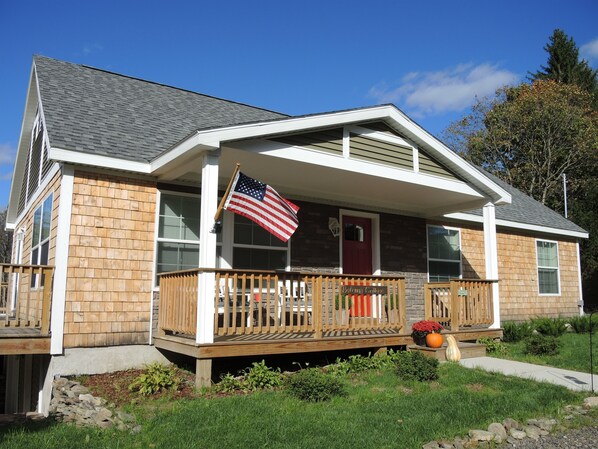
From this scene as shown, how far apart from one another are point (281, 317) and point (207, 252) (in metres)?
1.52

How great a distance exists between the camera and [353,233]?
11.5 meters

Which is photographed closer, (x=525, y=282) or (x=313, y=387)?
(x=313, y=387)

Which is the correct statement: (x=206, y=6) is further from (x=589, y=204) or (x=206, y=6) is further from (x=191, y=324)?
(x=589, y=204)

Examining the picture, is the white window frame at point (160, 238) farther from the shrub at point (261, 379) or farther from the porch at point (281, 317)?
the shrub at point (261, 379)

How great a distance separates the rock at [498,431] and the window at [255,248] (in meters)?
5.41

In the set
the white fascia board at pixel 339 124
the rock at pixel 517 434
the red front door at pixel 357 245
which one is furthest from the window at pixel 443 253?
the rock at pixel 517 434

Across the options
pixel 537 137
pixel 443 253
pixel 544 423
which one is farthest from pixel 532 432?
pixel 537 137

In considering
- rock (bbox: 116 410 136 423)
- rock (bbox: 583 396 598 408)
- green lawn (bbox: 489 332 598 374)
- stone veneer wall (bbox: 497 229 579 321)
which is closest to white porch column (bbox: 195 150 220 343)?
rock (bbox: 116 410 136 423)

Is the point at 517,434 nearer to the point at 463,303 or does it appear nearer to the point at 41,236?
the point at 463,303

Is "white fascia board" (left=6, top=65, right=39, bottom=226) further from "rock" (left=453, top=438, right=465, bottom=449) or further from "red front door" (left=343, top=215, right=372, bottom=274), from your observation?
"rock" (left=453, top=438, right=465, bottom=449)

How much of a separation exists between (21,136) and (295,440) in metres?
11.4

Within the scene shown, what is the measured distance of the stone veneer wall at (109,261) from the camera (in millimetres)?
7652

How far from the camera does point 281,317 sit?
297 inches

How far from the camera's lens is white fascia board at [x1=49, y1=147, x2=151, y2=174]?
7.43 meters
